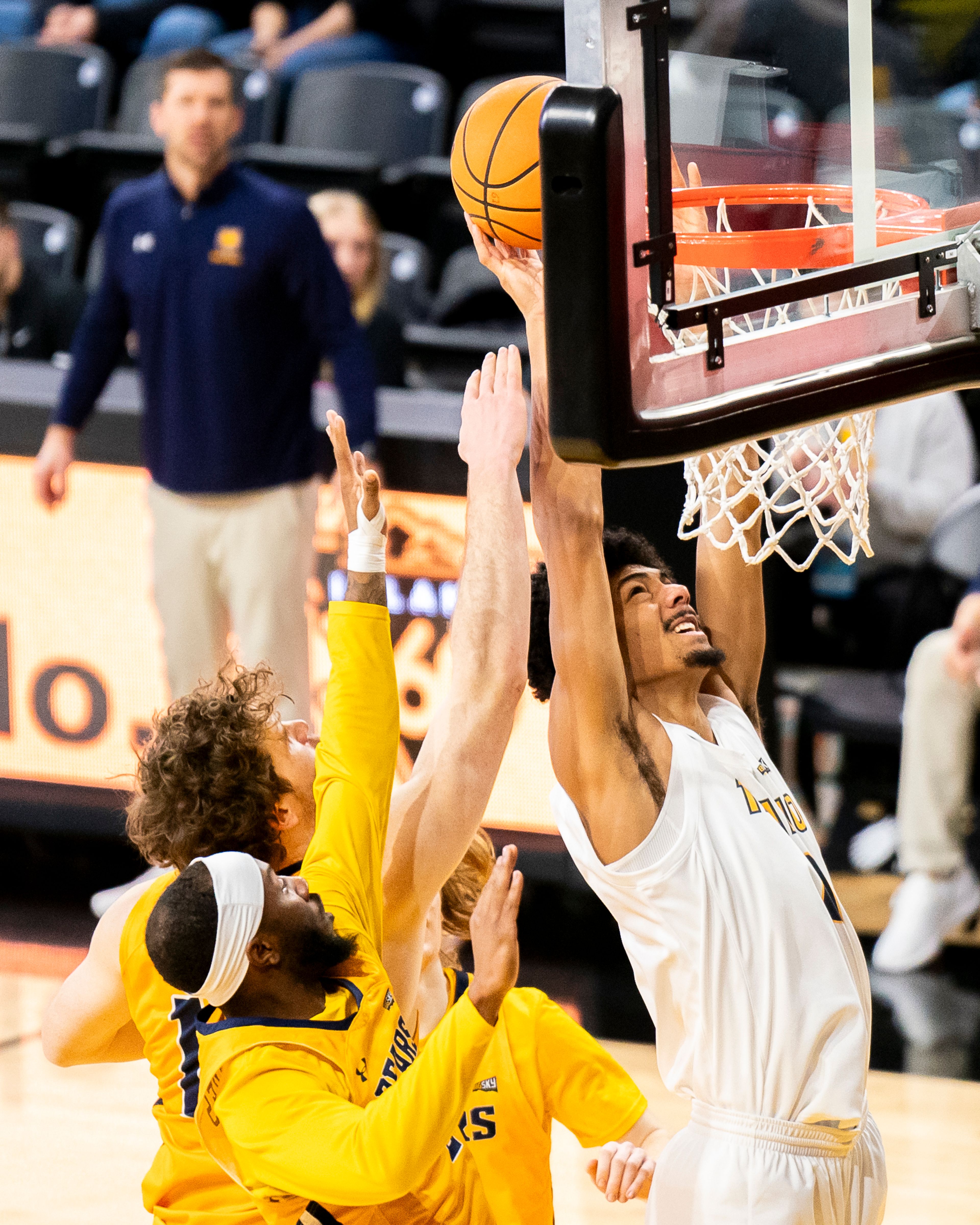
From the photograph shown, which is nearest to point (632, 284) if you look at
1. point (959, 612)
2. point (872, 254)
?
point (872, 254)

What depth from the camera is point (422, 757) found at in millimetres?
3422

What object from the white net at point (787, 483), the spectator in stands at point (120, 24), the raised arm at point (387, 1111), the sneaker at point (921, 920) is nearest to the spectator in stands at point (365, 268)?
the sneaker at point (921, 920)

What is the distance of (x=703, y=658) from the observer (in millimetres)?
3197

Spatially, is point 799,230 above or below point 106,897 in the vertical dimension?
above

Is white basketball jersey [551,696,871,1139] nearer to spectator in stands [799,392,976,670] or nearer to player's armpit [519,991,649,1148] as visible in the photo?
player's armpit [519,991,649,1148]

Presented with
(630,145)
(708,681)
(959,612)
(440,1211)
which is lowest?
(440,1211)

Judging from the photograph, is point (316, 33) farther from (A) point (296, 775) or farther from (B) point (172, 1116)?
(B) point (172, 1116)

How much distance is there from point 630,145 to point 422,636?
4.13 metres

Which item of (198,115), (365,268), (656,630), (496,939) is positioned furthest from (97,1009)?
(365,268)

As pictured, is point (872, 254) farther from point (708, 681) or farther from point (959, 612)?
point (959, 612)

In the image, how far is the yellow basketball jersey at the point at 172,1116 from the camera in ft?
10.2

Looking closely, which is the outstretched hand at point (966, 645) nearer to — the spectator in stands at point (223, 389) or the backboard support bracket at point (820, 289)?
the spectator in stands at point (223, 389)

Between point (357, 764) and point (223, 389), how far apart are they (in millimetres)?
3814

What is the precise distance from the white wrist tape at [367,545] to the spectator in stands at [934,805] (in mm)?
3612
